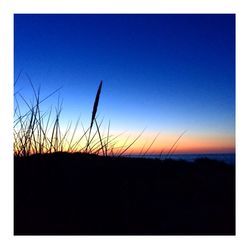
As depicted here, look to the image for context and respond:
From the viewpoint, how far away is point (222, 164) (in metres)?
2.03

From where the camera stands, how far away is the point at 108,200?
1526 millimetres

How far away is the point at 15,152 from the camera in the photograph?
1.63 meters

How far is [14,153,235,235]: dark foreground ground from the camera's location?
1474mm

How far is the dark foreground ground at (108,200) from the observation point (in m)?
1.47
